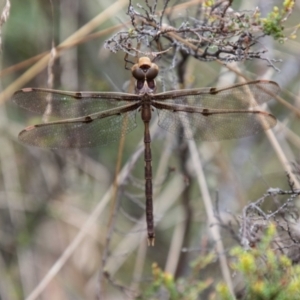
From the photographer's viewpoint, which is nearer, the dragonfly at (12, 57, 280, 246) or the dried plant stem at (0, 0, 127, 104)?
→ the dragonfly at (12, 57, 280, 246)

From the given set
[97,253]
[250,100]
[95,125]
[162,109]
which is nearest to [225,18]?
[250,100]

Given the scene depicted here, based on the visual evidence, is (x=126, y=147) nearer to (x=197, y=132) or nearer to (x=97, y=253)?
(x=97, y=253)

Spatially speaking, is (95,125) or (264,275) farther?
(95,125)

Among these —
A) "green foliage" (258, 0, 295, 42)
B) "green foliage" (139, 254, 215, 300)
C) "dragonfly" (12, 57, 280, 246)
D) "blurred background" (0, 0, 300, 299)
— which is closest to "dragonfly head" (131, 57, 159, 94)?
"dragonfly" (12, 57, 280, 246)

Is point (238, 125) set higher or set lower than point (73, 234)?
lower

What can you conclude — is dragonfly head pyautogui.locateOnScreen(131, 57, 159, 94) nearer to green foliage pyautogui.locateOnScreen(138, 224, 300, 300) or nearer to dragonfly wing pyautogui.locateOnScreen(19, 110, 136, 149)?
dragonfly wing pyautogui.locateOnScreen(19, 110, 136, 149)

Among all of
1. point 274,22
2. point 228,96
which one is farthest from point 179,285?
point 274,22

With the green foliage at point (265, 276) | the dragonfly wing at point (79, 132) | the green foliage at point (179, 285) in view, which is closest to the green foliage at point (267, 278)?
the green foliage at point (265, 276)
